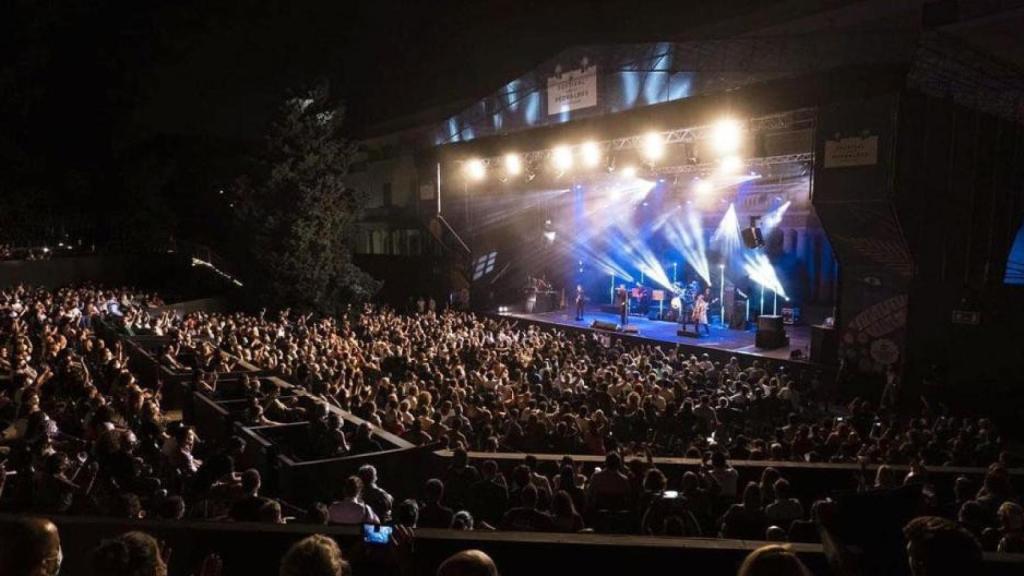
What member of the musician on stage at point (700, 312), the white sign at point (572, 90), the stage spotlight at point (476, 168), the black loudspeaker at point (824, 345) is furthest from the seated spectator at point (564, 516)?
the stage spotlight at point (476, 168)

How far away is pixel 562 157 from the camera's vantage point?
19297 millimetres

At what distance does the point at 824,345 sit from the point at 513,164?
33.5ft

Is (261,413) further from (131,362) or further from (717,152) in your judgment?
(717,152)

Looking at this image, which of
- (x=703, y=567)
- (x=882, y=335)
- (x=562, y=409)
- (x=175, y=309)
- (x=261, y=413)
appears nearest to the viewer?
(x=703, y=567)

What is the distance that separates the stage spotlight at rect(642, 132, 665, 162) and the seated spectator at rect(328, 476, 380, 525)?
13190mm

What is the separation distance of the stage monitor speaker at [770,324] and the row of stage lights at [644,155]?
4.01 m

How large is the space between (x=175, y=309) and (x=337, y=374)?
12484 mm

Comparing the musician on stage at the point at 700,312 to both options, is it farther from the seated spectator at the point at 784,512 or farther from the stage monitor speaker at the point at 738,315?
the seated spectator at the point at 784,512

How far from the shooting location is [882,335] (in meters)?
13.8

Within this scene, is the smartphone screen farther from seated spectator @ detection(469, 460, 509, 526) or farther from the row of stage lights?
the row of stage lights

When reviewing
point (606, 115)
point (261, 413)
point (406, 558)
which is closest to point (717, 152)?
point (606, 115)

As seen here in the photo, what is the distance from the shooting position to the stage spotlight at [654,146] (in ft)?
55.7

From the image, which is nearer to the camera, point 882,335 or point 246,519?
point 246,519

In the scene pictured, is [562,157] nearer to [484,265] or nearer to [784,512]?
[484,265]
